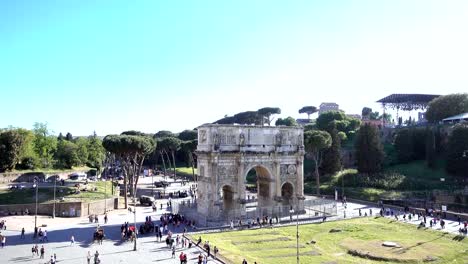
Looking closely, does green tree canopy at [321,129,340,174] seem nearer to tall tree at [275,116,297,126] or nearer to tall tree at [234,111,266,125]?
tall tree at [275,116,297,126]

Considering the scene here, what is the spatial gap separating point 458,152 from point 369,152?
13.3m

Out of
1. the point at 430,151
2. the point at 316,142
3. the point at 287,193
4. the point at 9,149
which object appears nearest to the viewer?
the point at 287,193

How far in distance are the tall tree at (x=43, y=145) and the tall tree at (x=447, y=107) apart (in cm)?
7933

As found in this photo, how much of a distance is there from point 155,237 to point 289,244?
40.9 feet

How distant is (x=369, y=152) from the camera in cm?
6638

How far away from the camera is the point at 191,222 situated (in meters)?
42.3

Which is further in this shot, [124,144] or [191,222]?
[124,144]

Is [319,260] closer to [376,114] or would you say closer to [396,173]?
[396,173]

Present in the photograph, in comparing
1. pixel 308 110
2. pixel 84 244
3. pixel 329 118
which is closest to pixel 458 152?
pixel 329 118

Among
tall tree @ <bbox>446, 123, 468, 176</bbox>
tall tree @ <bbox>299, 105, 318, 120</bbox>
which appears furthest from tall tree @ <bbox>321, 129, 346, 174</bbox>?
tall tree @ <bbox>299, 105, 318, 120</bbox>

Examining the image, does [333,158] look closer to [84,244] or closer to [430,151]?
[430,151]

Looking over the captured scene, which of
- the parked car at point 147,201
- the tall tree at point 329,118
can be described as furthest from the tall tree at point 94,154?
the tall tree at point 329,118

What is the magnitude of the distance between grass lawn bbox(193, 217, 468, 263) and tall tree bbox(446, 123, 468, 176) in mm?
28284

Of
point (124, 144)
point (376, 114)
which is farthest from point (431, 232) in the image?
point (376, 114)
